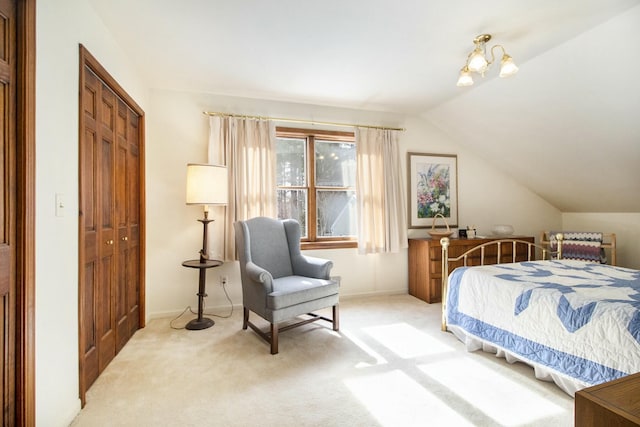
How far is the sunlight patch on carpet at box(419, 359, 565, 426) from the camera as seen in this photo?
1718 mm

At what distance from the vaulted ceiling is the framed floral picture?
1.74 feet

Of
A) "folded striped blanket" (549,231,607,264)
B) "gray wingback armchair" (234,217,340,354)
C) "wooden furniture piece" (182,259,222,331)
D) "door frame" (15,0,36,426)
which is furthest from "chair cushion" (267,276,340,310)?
"folded striped blanket" (549,231,607,264)

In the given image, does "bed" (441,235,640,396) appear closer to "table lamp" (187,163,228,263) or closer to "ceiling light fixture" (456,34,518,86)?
"ceiling light fixture" (456,34,518,86)

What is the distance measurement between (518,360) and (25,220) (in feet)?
10.0

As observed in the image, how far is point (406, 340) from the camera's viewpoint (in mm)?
2744

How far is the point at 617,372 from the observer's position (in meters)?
1.59

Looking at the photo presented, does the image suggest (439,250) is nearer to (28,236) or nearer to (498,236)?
(498,236)

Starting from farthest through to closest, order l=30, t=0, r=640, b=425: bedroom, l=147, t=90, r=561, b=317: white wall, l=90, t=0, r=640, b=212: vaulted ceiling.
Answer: l=147, t=90, r=561, b=317: white wall
l=90, t=0, r=640, b=212: vaulted ceiling
l=30, t=0, r=640, b=425: bedroom

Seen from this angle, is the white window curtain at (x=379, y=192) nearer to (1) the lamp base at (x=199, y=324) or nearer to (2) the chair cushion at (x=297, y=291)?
(2) the chair cushion at (x=297, y=291)

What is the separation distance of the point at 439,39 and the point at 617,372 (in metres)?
2.42

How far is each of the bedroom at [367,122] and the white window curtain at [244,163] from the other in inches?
8.3

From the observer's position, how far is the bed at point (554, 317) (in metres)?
1.65

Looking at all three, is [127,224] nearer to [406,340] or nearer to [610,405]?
[406,340]

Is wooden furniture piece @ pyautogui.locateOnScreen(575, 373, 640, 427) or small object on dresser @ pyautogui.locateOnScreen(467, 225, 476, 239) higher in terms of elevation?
small object on dresser @ pyautogui.locateOnScreen(467, 225, 476, 239)
